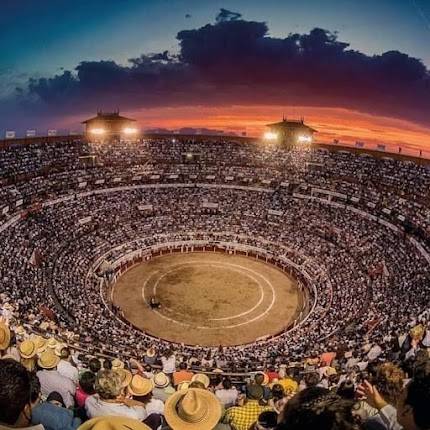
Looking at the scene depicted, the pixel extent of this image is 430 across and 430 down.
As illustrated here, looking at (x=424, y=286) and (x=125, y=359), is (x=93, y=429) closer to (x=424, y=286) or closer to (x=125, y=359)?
(x=125, y=359)

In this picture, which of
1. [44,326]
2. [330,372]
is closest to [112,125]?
[44,326]

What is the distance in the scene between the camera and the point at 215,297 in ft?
162

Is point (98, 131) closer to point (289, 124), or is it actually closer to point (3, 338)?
point (289, 124)

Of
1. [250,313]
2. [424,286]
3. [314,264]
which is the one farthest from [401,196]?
[250,313]

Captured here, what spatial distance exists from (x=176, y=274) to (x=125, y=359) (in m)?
26.4

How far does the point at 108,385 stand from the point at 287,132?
A: 76190 mm

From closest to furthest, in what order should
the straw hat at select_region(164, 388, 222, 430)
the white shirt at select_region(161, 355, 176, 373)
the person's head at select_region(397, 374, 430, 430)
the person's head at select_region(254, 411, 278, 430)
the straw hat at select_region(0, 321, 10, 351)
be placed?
the person's head at select_region(397, 374, 430, 430) < the person's head at select_region(254, 411, 278, 430) < the straw hat at select_region(164, 388, 222, 430) < the straw hat at select_region(0, 321, 10, 351) < the white shirt at select_region(161, 355, 176, 373)

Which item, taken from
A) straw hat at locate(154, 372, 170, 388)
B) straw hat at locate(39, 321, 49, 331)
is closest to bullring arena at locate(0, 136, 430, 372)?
straw hat at locate(39, 321, 49, 331)

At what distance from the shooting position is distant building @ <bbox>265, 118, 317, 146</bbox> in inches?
3159

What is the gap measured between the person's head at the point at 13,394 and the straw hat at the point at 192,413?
341 cm

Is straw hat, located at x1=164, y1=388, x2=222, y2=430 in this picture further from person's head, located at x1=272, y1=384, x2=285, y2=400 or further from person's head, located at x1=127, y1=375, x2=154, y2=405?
person's head, located at x1=272, y1=384, x2=285, y2=400

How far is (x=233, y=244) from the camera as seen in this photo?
60.5 metres

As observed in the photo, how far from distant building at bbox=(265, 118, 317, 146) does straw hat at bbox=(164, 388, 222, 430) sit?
7390 centimetres

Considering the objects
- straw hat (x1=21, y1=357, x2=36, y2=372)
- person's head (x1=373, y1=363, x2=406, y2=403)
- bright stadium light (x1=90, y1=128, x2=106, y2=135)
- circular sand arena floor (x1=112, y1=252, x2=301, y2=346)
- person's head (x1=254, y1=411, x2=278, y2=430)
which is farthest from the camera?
bright stadium light (x1=90, y1=128, x2=106, y2=135)
